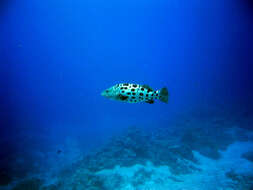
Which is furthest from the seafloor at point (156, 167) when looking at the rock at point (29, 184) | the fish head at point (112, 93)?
the fish head at point (112, 93)

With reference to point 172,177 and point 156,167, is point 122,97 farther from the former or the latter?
point 156,167

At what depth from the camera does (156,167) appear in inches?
407

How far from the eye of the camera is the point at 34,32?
420 feet

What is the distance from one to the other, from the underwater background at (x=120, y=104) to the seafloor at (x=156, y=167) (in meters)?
0.08

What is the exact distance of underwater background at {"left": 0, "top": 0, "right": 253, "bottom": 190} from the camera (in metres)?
10.6

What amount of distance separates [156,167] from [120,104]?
1918 inches

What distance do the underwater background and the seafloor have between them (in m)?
0.08

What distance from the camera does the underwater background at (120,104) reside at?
1056 centimetres

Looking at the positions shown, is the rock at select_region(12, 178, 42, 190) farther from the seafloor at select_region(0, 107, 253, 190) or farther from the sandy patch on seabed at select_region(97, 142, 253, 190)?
the sandy patch on seabed at select_region(97, 142, 253, 190)

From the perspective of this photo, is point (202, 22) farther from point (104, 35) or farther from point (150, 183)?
point (150, 183)

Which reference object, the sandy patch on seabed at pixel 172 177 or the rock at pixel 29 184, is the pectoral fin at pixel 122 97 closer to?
the sandy patch on seabed at pixel 172 177

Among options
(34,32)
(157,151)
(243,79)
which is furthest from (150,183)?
(34,32)

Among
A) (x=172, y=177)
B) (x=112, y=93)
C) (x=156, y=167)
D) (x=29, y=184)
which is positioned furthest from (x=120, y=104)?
(x=112, y=93)

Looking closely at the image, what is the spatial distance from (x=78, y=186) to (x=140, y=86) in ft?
27.5
